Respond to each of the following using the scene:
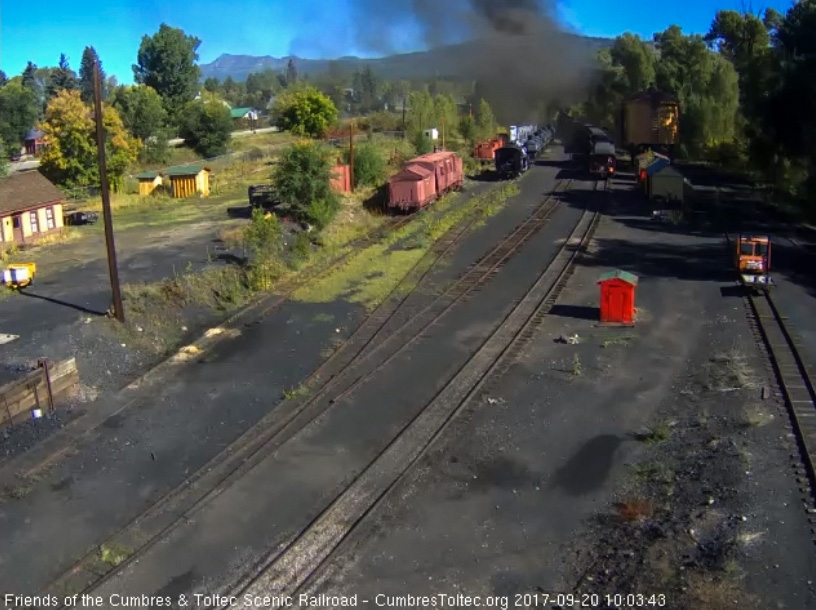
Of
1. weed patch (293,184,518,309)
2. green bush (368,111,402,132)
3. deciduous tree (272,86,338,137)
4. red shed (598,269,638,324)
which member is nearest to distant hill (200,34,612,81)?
green bush (368,111,402,132)

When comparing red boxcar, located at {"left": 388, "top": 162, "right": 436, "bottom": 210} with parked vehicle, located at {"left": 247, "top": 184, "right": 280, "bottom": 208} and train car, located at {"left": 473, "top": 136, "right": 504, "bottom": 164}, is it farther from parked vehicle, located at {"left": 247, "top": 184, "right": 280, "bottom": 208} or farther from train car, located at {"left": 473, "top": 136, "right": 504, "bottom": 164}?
train car, located at {"left": 473, "top": 136, "right": 504, "bottom": 164}

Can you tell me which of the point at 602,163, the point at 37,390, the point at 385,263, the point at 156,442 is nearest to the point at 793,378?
the point at 156,442

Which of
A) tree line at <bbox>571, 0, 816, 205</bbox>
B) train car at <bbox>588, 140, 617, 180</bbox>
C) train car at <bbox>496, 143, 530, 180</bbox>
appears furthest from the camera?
train car at <bbox>496, 143, 530, 180</bbox>

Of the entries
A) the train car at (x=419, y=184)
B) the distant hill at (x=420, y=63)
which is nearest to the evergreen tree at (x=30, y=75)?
the distant hill at (x=420, y=63)

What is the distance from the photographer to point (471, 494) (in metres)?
10.7

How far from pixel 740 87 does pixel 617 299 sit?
44.4 meters

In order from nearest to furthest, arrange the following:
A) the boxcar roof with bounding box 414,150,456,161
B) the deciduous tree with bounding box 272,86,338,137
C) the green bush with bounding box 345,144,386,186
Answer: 1. the boxcar roof with bounding box 414,150,456,161
2. the green bush with bounding box 345,144,386,186
3. the deciduous tree with bounding box 272,86,338,137

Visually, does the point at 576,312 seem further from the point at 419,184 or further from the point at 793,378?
the point at 419,184

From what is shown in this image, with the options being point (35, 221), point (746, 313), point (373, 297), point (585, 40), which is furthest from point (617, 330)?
point (585, 40)

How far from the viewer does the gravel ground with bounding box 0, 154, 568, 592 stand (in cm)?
989

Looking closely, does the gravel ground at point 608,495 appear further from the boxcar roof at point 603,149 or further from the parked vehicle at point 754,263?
the boxcar roof at point 603,149

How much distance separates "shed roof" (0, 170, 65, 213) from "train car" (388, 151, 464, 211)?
13.6m

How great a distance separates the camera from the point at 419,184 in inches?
1303

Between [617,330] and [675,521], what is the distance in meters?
8.44
